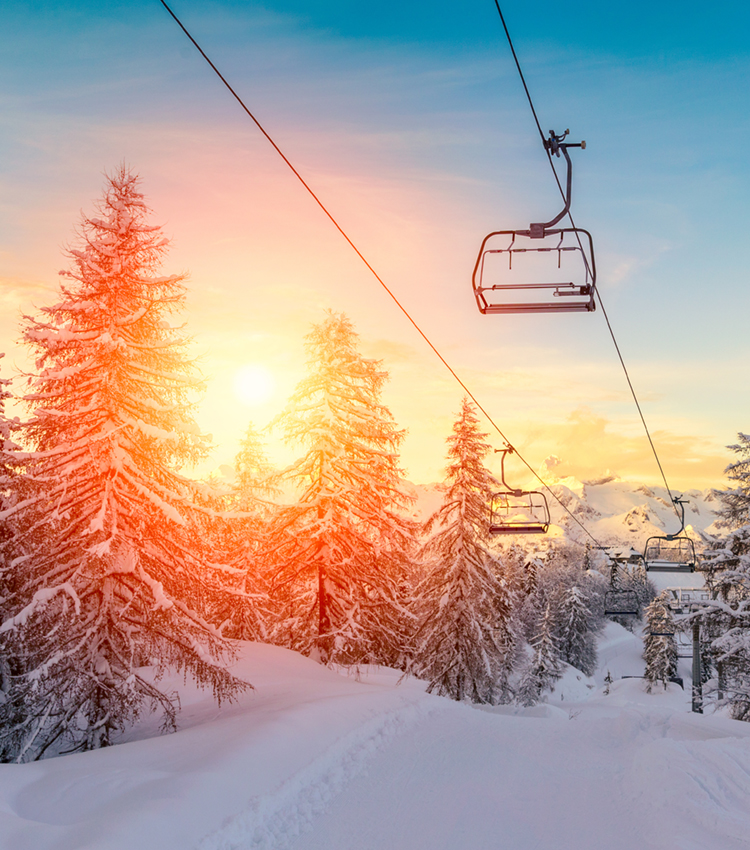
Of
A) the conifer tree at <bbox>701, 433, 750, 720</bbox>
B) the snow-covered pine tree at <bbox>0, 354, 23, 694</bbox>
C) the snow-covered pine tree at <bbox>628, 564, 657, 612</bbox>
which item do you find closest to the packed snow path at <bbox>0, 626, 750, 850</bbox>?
the snow-covered pine tree at <bbox>0, 354, 23, 694</bbox>

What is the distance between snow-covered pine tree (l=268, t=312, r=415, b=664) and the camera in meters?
19.8

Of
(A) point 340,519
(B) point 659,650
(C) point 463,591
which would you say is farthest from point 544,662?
(A) point 340,519

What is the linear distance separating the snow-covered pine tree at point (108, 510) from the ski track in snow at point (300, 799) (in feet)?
10.4

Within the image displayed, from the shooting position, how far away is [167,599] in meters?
12.2

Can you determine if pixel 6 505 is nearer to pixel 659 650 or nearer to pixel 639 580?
Answer: pixel 639 580

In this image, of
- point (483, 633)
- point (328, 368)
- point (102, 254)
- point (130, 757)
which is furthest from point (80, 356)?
point (483, 633)

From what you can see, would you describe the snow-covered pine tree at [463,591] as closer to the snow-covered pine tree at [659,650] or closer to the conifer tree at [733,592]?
the conifer tree at [733,592]

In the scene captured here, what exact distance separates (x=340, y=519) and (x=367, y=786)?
10266mm

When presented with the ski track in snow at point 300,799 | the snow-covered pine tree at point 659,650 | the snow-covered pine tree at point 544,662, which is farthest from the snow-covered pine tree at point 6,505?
the snow-covered pine tree at point 659,650

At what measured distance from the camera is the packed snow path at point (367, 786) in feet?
24.8

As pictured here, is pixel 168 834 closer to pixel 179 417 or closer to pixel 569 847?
pixel 569 847

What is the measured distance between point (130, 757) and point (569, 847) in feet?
20.6

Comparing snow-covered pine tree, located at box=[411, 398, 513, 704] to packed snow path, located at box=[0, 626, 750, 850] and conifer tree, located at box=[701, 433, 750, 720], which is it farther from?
packed snow path, located at box=[0, 626, 750, 850]

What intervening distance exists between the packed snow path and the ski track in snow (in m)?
0.03
